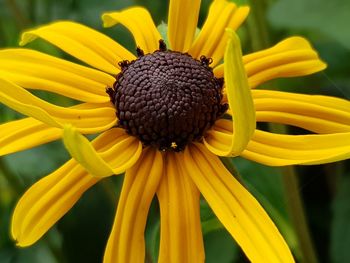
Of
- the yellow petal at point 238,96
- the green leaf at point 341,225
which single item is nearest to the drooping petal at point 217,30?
the yellow petal at point 238,96

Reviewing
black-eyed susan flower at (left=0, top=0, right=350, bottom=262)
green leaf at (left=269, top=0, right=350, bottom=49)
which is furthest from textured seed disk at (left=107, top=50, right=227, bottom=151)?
green leaf at (left=269, top=0, right=350, bottom=49)

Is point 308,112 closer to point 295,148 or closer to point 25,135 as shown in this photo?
point 295,148

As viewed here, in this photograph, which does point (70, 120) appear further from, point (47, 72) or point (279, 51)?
point (279, 51)

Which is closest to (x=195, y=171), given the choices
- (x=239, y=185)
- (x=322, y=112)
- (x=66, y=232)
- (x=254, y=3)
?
(x=239, y=185)

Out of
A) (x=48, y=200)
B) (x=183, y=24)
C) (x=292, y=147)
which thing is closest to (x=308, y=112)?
(x=292, y=147)

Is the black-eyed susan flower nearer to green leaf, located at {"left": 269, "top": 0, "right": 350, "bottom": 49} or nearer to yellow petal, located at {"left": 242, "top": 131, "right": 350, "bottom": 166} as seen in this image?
yellow petal, located at {"left": 242, "top": 131, "right": 350, "bottom": 166}

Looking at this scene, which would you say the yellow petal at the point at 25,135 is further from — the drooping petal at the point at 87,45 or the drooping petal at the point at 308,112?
the drooping petal at the point at 308,112
